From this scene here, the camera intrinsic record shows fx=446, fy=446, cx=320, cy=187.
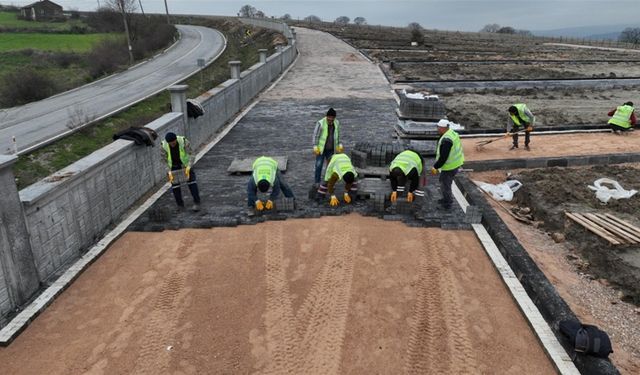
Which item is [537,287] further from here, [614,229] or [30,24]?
[30,24]

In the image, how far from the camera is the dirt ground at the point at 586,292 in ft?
16.7

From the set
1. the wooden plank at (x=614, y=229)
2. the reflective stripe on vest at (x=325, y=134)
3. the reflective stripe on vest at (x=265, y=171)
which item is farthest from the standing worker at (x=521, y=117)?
the reflective stripe on vest at (x=265, y=171)

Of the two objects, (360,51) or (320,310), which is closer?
(320,310)

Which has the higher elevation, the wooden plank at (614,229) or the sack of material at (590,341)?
the sack of material at (590,341)

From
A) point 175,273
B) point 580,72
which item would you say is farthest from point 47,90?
point 580,72

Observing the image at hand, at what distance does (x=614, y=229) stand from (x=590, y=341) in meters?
3.98

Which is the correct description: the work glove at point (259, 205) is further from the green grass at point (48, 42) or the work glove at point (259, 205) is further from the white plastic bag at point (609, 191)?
the green grass at point (48, 42)

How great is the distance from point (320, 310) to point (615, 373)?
2.97 metres

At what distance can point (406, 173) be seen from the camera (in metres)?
7.21

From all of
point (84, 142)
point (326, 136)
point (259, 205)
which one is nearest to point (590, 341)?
point (259, 205)

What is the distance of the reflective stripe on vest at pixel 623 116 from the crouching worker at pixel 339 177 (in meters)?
9.73

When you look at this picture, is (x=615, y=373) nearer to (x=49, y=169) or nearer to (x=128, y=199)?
(x=128, y=199)

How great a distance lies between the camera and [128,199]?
25.6ft

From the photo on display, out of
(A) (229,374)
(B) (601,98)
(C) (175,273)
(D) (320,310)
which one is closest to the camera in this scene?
(A) (229,374)
